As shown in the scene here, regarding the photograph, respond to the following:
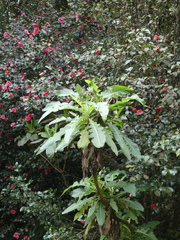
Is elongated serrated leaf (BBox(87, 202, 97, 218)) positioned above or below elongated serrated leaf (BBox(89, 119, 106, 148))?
below

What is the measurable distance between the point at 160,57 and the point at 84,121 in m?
1.72

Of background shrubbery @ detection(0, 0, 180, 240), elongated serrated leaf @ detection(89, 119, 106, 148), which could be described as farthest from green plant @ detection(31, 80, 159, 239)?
background shrubbery @ detection(0, 0, 180, 240)

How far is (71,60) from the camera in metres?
4.04

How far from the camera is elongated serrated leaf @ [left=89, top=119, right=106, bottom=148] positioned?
155 centimetres

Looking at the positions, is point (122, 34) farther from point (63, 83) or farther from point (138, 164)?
point (138, 164)

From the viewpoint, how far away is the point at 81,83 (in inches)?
156

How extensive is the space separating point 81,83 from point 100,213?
7.81 ft

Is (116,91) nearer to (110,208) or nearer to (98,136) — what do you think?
(98,136)

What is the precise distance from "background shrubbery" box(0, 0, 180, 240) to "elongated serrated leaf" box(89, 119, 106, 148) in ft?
2.46

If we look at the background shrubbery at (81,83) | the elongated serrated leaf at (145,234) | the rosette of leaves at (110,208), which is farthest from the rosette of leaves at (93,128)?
the elongated serrated leaf at (145,234)

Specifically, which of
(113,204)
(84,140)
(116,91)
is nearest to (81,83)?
(116,91)

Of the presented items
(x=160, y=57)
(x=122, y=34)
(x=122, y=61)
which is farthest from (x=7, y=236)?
(x=122, y=34)

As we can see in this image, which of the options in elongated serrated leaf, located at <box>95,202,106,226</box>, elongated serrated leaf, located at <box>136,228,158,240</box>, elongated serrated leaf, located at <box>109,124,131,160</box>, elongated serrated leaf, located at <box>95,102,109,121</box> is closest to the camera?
elongated serrated leaf, located at <box>95,102,109,121</box>

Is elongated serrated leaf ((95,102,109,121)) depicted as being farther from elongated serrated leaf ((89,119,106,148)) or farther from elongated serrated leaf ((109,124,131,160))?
elongated serrated leaf ((109,124,131,160))
